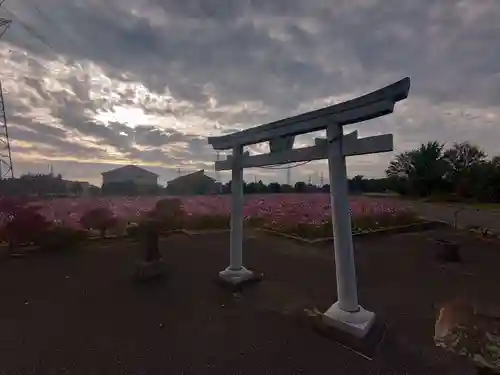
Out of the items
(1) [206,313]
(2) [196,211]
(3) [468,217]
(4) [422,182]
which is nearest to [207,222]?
(2) [196,211]

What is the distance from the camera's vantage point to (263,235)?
30.5 feet

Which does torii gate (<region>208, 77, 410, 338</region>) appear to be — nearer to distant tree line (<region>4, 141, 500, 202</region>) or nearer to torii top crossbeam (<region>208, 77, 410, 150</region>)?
torii top crossbeam (<region>208, 77, 410, 150</region>)

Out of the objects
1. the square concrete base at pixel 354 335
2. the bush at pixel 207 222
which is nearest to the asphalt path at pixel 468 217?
the bush at pixel 207 222

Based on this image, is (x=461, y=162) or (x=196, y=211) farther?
(x=461, y=162)

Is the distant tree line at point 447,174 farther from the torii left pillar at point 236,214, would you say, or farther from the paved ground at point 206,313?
the torii left pillar at point 236,214

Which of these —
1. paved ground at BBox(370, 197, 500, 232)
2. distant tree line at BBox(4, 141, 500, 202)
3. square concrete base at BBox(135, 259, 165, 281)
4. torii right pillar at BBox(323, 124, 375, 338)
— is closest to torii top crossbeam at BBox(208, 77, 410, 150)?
torii right pillar at BBox(323, 124, 375, 338)

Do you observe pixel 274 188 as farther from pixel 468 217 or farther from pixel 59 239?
pixel 59 239

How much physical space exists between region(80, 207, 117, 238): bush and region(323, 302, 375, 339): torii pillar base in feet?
22.8

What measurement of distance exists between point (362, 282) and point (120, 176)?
3125 centimetres

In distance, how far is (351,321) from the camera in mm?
3062

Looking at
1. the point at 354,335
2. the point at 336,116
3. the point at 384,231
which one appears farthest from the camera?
the point at 384,231

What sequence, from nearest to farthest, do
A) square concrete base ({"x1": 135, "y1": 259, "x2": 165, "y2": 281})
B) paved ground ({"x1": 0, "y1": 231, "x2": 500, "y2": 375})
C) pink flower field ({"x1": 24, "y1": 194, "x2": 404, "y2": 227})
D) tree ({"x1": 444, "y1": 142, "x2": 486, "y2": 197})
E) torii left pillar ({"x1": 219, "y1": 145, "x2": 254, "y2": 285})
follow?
1. paved ground ({"x1": 0, "y1": 231, "x2": 500, "y2": 375})
2. torii left pillar ({"x1": 219, "y1": 145, "x2": 254, "y2": 285})
3. square concrete base ({"x1": 135, "y1": 259, "x2": 165, "y2": 281})
4. pink flower field ({"x1": 24, "y1": 194, "x2": 404, "y2": 227})
5. tree ({"x1": 444, "y1": 142, "x2": 486, "y2": 197})

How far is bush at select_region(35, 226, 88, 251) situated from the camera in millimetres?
7164

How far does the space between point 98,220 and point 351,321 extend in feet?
24.0
